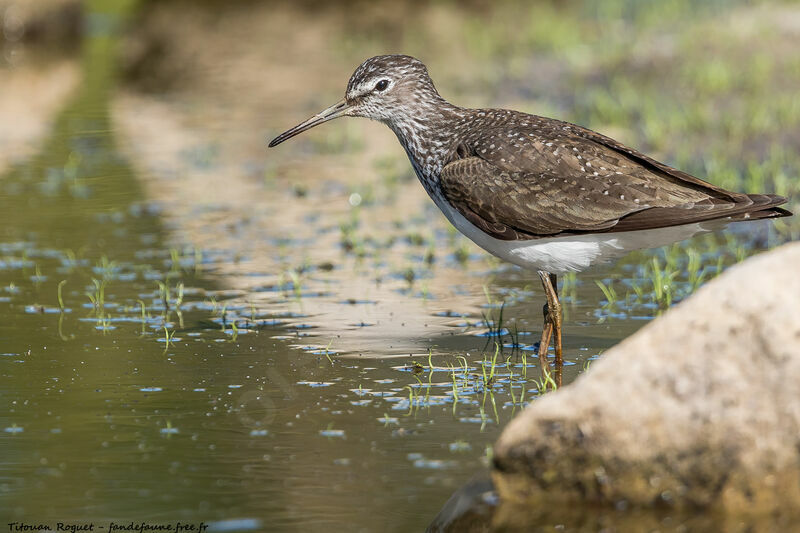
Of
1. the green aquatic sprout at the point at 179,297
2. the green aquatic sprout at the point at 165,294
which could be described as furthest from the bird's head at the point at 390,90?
the green aquatic sprout at the point at 165,294

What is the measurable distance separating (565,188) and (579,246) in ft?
1.22

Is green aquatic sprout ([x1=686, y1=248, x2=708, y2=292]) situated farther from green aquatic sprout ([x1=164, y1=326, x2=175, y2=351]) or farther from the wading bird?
green aquatic sprout ([x1=164, y1=326, x2=175, y2=351])

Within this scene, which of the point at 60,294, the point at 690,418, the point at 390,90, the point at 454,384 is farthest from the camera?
the point at 60,294

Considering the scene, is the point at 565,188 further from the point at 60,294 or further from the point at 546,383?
the point at 60,294

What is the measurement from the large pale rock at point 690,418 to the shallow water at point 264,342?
65 cm

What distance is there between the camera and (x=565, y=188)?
26.5ft

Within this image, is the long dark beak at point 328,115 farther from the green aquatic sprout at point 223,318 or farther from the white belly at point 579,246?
the white belly at point 579,246

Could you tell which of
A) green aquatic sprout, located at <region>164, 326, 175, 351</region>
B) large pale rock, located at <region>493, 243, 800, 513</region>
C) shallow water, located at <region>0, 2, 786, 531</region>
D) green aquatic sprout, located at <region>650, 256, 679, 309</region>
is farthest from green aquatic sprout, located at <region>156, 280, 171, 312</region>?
large pale rock, located at <region>493, 243, 800, 513</region>

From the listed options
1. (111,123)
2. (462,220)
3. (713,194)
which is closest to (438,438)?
(462,220)

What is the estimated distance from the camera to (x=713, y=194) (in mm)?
7906

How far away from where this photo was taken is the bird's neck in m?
8.59

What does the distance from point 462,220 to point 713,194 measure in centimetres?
157

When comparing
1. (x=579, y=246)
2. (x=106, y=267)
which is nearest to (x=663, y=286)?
(x=579, y=246)

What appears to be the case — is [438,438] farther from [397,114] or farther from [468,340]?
[397,114]
